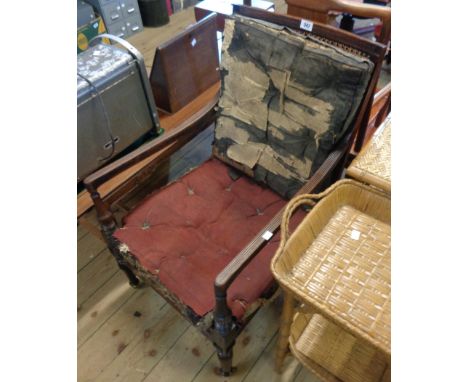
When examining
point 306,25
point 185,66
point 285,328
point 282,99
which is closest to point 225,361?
point 285,328

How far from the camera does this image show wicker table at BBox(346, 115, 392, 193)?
97 centimetres

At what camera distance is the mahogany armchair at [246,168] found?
105 cm

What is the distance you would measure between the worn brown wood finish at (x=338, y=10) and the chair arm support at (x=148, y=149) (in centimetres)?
60

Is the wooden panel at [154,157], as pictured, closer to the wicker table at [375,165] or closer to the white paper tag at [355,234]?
the wicker table at [375,165]

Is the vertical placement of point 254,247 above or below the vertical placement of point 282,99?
below

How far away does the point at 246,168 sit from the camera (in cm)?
141

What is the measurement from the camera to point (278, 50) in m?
1.14

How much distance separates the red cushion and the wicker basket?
0.27 m

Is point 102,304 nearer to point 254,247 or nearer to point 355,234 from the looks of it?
point 254,247

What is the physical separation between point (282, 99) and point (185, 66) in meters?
0.69

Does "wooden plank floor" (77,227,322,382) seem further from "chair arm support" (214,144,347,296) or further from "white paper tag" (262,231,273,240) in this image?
"white paper tag" (262,231,273,240)

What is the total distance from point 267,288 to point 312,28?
0.87 m
